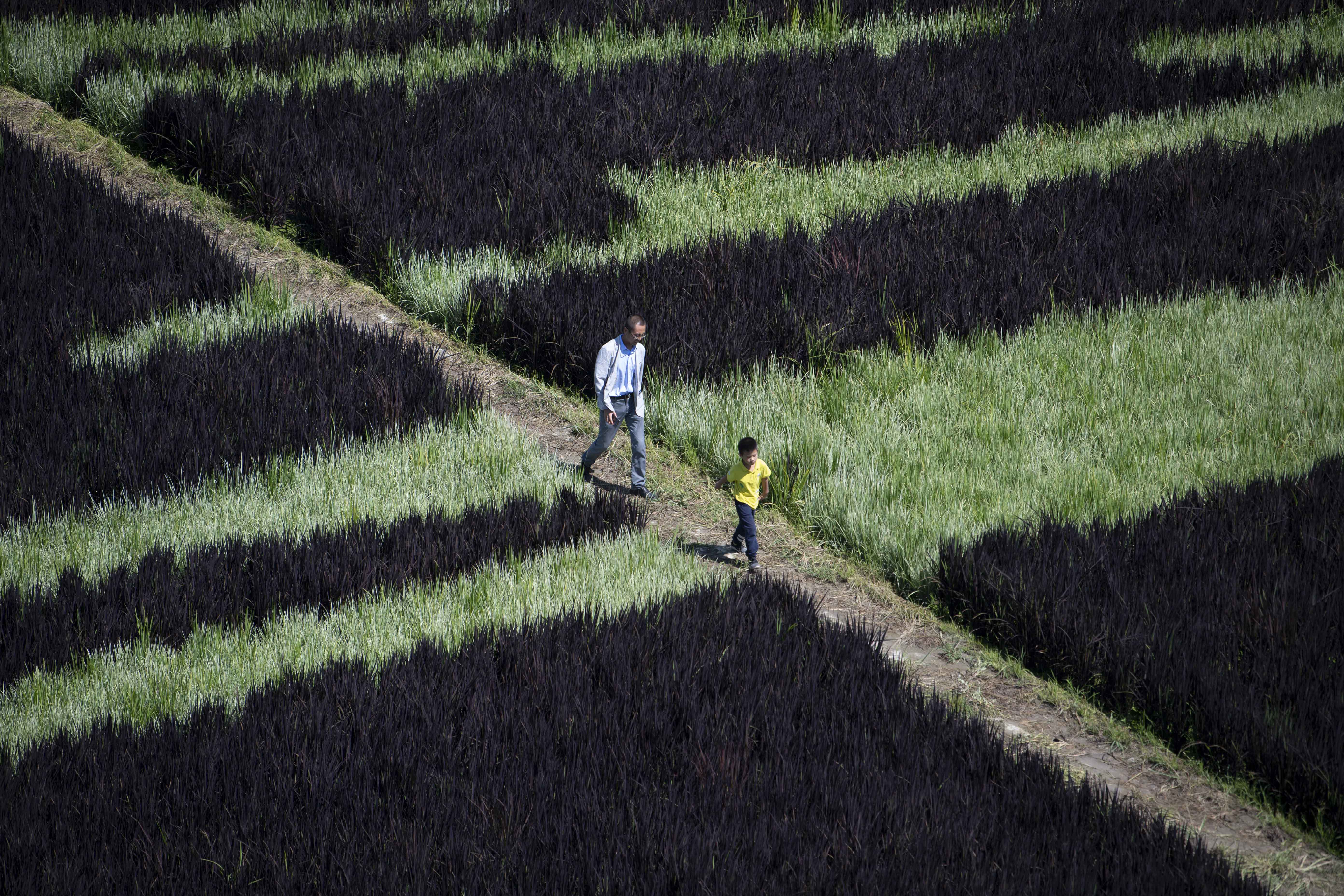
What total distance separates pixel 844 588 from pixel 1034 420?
5.16 ft

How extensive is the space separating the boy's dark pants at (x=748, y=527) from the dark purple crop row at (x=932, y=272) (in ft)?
5.00

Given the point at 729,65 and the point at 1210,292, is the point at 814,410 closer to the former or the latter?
the point at 1210,292

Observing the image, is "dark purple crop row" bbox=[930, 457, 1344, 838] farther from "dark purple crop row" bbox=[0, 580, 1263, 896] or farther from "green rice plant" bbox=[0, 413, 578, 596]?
"green rice plant" bbox=[0, 413, 578, 596]

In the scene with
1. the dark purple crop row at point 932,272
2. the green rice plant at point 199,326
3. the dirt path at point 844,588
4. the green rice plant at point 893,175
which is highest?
the green rice plant at point 893,175

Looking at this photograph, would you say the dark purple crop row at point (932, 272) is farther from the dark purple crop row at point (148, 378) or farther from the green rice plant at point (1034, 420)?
the dark purple crop row at point (148, 378)

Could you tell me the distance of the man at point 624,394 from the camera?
550cm

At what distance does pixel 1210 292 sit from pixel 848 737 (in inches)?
191

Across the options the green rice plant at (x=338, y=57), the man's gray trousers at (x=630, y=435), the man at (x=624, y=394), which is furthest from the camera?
the green rice plant at (x=338, y=57)

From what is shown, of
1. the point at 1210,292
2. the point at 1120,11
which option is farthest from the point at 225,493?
the point at 1120,11

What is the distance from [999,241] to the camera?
751 centimetres

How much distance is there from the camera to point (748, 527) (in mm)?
5066

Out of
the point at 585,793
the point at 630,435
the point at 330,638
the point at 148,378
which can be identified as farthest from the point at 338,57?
the point at 585,793

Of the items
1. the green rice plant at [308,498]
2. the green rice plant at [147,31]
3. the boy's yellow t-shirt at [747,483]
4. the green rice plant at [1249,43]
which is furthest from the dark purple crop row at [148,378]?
the green rice plant at [1249,43]

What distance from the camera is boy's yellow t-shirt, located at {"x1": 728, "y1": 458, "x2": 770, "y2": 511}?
5.05 m
